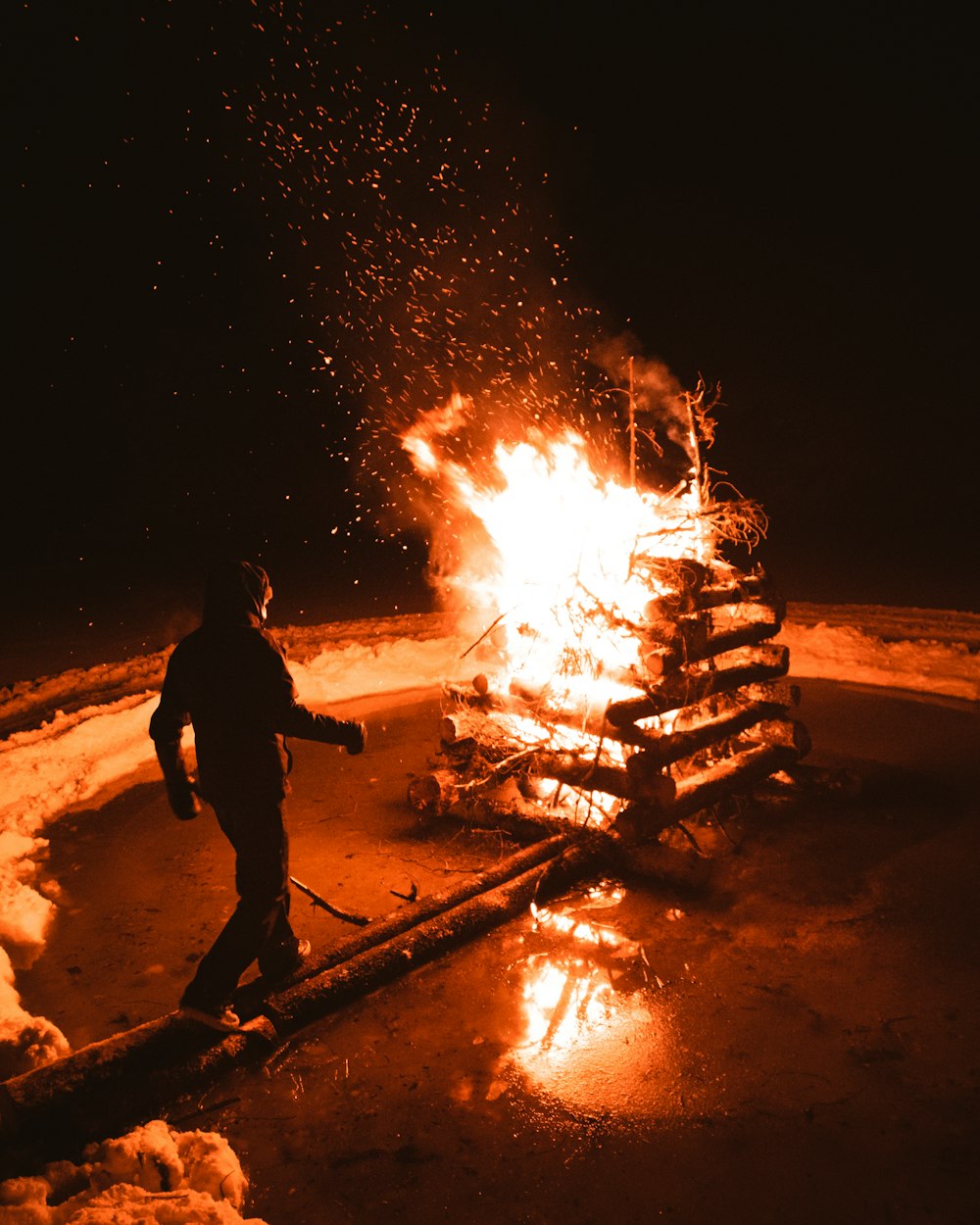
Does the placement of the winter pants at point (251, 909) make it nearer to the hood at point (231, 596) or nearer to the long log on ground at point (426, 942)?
the long log on ground at point (426, 942)

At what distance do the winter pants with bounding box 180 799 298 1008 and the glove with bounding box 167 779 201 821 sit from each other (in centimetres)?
24

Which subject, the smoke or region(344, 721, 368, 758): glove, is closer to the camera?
region(344, 721, 368, 758): glove

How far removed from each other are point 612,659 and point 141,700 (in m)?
5.28

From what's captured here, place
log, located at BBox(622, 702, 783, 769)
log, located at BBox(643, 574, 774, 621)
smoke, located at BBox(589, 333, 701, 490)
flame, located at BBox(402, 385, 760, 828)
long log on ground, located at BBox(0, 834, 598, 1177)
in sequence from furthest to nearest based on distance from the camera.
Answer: smoke, located at BBox(589, 333, 701, 490) < flame, located at BBox(402, 385, 760, 828) < log, located at BBox(643, 574, 774, 621) < log, located at BBox(622, 702, 783, 769) < long log on ground, located at BBox(0, 834, 598, 1177)

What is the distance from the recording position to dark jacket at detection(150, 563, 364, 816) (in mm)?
3834

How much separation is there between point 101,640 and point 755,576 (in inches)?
381

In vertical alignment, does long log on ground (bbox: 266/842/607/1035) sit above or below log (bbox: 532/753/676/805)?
below

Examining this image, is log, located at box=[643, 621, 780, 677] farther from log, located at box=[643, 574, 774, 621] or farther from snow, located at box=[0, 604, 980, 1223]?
snow, located at box=[0, 604, 980, 1223]

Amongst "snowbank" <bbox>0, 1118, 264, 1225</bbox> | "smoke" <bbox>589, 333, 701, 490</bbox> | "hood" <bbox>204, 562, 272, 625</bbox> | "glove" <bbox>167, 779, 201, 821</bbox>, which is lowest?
"snowbank" <bbox>0, 1118, 264, 1225</bbox>

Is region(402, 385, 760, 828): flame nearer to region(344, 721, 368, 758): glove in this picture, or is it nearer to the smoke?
region(344, 721, 368, 758): glove

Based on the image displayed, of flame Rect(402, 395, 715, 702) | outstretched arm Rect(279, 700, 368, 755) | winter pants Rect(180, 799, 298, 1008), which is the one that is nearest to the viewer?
winter pants Rect(180, 799, 298, 1008)

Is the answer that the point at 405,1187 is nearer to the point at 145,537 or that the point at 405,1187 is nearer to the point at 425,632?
the point at 425,632

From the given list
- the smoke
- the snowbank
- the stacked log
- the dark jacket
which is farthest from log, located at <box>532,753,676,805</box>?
the smoke

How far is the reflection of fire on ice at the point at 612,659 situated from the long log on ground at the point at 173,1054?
4.19ft
